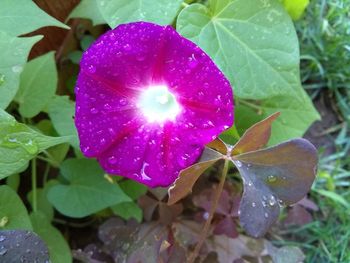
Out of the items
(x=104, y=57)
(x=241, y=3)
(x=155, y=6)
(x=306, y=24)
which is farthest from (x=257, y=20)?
(x=306, y=24)

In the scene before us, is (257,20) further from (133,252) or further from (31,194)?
(31,194)

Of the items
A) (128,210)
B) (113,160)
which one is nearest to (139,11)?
(113,160)

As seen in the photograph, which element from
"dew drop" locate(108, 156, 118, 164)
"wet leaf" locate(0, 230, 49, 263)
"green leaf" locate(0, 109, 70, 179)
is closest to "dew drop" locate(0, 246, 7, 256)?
"wet leaf" locate(0, 230, 49, 263)

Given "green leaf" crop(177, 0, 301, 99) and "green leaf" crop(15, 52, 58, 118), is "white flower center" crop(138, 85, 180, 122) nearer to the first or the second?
"green leaf" crop(177, 0, 301, 99)

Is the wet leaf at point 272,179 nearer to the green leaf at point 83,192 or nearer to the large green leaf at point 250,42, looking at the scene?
the large green leaf at point 250,42

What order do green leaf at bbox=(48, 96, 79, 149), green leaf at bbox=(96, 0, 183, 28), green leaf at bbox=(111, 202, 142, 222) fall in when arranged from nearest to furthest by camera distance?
1. green leaf at bbox=(96, 0, 183, 28)
2. green leaf at bbox=(48, 96, 79, 149)
3. green leaf at bbox=(111, 202, 142, 222)

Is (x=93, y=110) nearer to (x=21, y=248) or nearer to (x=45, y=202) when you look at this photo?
(x=21, y=248)
